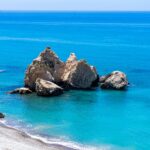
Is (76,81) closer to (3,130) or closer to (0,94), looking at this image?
(0,94)

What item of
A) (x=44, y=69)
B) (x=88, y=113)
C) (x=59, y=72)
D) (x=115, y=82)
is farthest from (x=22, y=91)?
(x=115, y=82)

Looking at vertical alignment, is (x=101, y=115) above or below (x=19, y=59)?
below

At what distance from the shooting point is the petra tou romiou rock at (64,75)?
2623 inches

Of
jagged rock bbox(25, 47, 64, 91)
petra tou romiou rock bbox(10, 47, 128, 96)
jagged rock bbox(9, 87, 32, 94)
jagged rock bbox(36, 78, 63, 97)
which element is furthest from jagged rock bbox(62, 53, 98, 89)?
jagged rock bbox(9, 87, 32, 94)

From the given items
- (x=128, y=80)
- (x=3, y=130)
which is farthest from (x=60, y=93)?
(x=3, y=130)

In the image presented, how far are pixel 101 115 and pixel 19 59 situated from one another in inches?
1954

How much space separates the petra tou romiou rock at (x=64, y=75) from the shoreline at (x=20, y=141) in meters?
18.9

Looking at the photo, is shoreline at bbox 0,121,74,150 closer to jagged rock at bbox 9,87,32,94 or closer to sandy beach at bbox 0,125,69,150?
sandy beach at bbox 0,125,69,150

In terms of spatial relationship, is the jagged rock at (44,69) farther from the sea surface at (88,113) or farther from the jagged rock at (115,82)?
the jagged rock at (115,82)

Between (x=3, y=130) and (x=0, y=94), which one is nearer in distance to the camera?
(x=3, y=130)

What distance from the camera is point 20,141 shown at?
4356 centimetres

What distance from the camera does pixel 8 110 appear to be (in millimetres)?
57719

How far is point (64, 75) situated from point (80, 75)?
8.01 feet

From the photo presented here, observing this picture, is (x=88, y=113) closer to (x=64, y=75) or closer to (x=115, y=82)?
(x=115, y=82)
